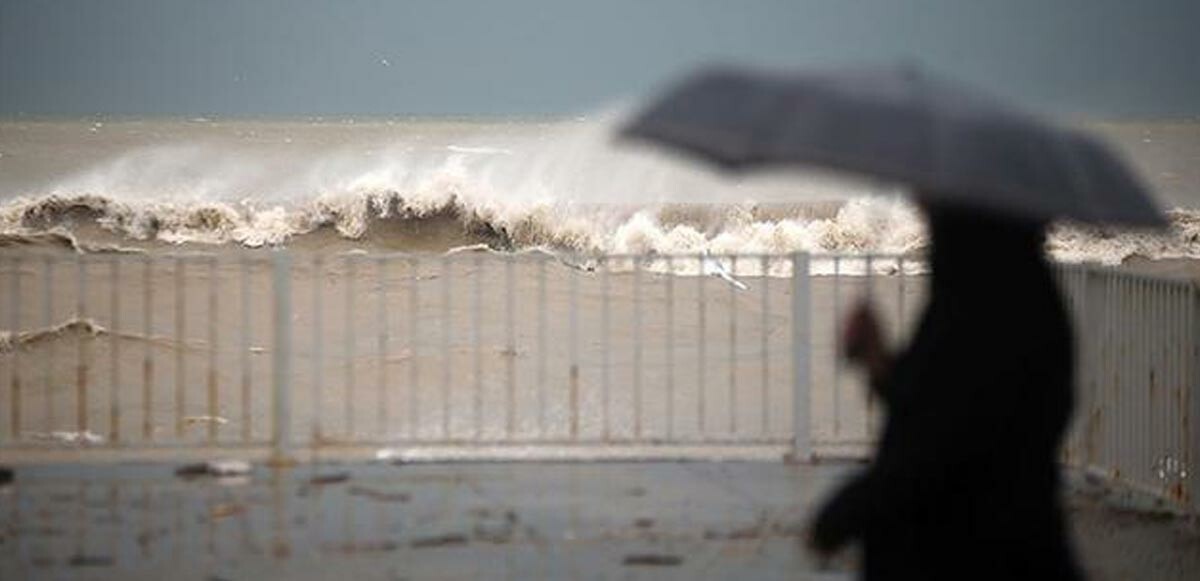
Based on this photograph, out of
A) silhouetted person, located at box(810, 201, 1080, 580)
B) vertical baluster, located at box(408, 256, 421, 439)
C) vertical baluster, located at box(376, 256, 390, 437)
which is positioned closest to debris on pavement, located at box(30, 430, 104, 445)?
vertical baluster, located at box(376, 256, 390, 437)

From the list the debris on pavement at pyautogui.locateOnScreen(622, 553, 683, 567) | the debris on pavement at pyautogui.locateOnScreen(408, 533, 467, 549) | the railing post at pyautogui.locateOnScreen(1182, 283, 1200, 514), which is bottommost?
the debris on pavement at pyautogui.locateOnScreen(622, 553, 683, 567)

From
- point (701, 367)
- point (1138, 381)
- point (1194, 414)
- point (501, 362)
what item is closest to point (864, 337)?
point (1194, 414)

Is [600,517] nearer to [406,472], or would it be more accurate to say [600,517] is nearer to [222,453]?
[406,472]

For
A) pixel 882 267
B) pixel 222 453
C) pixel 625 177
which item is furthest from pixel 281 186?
pixel 222 453

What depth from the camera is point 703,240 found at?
119 feet

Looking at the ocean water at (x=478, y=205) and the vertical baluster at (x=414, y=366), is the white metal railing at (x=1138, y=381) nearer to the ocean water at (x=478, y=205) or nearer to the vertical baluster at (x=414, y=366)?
the ocean water at (x=478, y=205)

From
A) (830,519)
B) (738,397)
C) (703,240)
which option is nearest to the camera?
(830,519)

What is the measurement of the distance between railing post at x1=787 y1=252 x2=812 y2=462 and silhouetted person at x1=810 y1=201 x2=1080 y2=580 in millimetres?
6620

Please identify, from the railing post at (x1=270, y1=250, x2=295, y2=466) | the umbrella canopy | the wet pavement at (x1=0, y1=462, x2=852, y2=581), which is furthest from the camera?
the railing post at (x1=270, y1=250, x2=295, y2=466)

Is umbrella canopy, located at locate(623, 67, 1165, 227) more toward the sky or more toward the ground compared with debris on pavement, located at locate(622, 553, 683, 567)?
more toward the sky

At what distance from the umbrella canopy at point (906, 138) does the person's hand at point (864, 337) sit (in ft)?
1.07

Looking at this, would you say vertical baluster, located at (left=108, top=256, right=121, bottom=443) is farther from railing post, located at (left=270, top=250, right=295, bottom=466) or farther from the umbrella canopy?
the umbrella canopy

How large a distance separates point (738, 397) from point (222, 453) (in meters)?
4.47

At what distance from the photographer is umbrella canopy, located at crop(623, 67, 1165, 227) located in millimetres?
4973
